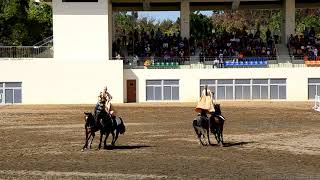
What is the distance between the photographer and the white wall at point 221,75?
51.5 metres

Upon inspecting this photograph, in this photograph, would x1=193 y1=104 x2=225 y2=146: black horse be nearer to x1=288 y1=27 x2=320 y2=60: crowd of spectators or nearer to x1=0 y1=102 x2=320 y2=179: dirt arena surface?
x1=0 y1=102 x2=320 y2=179: dirt arena surface

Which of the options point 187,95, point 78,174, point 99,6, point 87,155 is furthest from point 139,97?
point 78,174

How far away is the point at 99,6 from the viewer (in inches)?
2014

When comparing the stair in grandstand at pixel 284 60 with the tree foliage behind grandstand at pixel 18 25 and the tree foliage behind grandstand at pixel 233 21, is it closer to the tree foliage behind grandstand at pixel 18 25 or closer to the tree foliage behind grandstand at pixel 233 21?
the tree foliage behind grandstand at pixel 233 21

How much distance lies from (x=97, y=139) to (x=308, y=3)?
40.7 metres

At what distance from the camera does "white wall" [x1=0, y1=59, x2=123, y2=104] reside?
5016cm

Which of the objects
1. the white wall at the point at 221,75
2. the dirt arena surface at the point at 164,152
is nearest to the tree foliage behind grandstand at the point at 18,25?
the white wall at the point at 221,75

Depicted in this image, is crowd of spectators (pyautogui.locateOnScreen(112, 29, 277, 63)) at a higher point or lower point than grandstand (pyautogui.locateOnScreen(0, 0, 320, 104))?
higher

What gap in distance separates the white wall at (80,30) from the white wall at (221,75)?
3145 millimetres

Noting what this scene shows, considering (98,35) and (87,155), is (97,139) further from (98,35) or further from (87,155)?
(98,35)

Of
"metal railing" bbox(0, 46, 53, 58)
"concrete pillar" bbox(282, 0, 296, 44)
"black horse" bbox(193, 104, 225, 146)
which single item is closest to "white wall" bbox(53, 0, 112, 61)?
"metal railing" bbox(0, 46, 53, 58)

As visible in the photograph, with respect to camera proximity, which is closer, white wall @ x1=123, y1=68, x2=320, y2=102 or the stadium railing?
white wall @ x1=123, y1=68, x2=320, y2=102

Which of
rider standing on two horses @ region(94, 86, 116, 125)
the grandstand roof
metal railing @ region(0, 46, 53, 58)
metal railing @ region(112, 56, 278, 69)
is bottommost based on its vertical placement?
rider standing on two horses @ region(94, 86, 116, 125)

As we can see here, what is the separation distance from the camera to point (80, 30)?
51.2 meters
